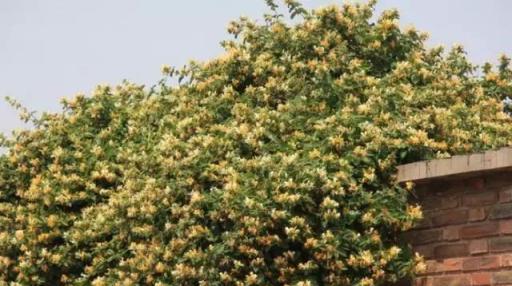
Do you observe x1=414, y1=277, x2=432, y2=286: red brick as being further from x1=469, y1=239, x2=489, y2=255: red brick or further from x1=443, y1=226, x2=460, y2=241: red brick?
x1=469, y1=239, x2=489, y2=255: red brick

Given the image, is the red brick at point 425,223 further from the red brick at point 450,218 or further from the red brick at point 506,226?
the red brick at point 506,226

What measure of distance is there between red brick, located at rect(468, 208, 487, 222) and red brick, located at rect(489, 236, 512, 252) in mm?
201

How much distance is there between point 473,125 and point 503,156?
2002mm

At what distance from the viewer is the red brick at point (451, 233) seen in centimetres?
792

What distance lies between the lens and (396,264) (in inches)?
318

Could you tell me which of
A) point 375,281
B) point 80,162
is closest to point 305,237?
point 375,281

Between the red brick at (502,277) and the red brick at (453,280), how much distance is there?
0.23m

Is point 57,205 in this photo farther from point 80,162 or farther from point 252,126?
point 252,126

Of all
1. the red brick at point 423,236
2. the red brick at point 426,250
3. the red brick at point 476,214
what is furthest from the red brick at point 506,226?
the red brick at point 426,250

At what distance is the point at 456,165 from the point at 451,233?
22.7 inches

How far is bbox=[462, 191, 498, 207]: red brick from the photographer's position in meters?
Result: 7.74

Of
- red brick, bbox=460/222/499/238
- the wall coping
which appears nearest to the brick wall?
red brick, bbox=460/222/499/238

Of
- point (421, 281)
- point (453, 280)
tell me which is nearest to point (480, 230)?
point (453, 280)

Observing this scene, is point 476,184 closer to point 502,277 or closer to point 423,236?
point 423,236
